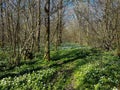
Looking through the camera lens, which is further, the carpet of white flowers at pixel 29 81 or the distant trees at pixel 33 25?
the distant trees at pixel 33 25

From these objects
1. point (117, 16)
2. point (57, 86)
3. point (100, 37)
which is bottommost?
point (57, 86)

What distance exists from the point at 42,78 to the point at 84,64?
3452mm

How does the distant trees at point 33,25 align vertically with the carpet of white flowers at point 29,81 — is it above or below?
above

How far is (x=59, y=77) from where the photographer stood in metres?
15.1

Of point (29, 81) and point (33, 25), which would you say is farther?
point (33, 25)

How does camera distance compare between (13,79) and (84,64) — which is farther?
(84,64)

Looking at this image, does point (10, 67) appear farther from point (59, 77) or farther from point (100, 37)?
point (100, 37)

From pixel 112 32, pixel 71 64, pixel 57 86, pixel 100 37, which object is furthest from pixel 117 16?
pixel 57 86

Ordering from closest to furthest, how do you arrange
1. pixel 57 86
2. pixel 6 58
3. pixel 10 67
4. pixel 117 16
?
pixel 57 86 → pixel 10 67 → pixel 6 58 → pixel 117 16

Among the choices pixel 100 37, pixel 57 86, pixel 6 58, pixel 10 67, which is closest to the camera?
pixel 57 86

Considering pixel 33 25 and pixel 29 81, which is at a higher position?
pixel 33 25

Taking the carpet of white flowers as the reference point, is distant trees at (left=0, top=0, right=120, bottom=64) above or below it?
above

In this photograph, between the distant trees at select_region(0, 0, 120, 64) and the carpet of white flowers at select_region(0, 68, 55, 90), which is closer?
the carpet of white flowers at select_region(0, 68, 55, 90)

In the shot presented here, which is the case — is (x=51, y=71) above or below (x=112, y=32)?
below
